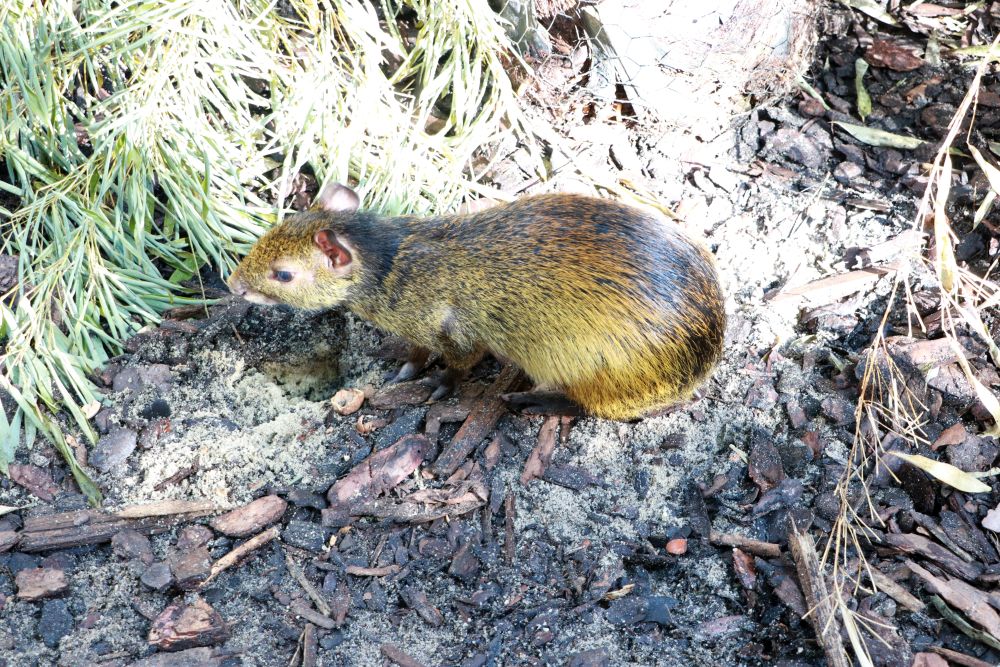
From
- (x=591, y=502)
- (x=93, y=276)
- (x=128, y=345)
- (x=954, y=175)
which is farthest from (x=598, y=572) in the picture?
(x=954, y=175)

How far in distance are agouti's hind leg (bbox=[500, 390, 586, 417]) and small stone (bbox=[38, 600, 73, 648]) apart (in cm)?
209

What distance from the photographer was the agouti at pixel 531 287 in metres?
3.68

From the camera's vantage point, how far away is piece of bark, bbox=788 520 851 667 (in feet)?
Answer: 9.75

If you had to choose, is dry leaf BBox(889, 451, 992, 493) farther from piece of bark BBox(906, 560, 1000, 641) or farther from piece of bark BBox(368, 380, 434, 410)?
piece of bark BBox(368, 380, 434, 410)

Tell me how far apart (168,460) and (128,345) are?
2.95 ft

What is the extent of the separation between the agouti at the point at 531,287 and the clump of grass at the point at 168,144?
685 mm

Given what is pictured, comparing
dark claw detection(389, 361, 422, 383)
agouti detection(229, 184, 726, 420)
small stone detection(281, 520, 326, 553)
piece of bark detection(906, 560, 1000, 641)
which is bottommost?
piece of bark detection(906, 560, 1000, 641)

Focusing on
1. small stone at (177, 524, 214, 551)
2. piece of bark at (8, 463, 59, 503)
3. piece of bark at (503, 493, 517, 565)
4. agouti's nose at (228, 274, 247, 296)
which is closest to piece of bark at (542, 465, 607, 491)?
piece of bark at (503, 493, 517, 565)

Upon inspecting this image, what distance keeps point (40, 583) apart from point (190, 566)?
57cm

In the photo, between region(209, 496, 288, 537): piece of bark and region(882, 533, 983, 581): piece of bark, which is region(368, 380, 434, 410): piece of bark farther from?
region(882, 533, 983, 581): piece of bark

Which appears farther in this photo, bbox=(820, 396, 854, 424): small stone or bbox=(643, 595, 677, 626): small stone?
bbox=(820, 396, 854, 424): small stone

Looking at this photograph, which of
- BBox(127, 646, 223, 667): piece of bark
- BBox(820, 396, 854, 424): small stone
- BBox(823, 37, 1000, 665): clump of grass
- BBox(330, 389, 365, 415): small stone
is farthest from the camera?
BBox(330, 389, 365, 415): small stone

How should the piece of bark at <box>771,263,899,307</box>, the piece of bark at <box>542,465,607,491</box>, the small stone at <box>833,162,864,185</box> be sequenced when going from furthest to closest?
the small stone at <box>833,162,864,185</box>, the piece of bark at <box>771,263,899,307</box>, the piece of bark at <box>542,465,607,491</box>

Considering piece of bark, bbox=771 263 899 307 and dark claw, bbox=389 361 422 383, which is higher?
dark claw, bbox=389 361 422 383
